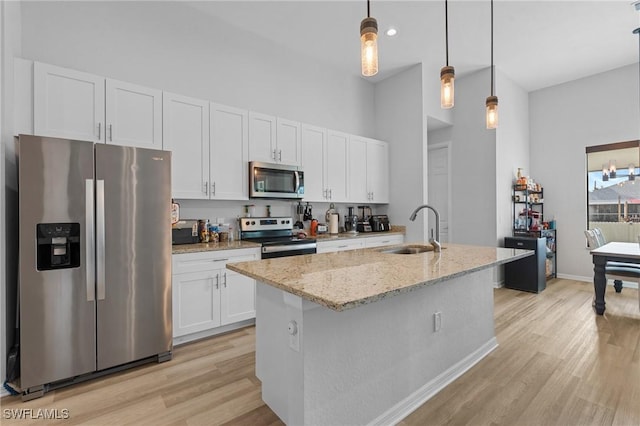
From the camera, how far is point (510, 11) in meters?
3.35

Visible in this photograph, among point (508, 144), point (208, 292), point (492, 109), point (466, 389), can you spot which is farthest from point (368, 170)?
point (466, 389)

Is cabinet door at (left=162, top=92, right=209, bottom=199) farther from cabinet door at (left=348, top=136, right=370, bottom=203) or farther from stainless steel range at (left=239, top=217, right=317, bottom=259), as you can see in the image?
cabinet door at (left=348, top=136, right=370, bottom=203)

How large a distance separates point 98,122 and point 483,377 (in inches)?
141

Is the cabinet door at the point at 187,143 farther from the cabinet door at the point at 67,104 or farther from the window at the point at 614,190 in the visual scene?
the window at the point at 614,190

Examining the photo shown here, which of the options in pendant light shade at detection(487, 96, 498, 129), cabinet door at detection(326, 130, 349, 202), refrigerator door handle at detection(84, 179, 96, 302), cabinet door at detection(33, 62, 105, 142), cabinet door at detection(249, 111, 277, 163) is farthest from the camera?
cabinet door at detection(326, 130, 349, 202)

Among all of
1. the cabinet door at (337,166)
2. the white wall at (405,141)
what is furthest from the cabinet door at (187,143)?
the white wall at (405,141)

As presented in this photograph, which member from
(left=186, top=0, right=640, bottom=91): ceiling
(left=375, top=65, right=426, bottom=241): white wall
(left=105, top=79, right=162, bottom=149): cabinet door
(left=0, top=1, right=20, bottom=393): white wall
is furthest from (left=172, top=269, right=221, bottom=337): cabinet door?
(left=375, top=65, right=426, bottom=241): white wall

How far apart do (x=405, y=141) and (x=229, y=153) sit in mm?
2691

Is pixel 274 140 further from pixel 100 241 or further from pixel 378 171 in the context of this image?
pixel 100 241

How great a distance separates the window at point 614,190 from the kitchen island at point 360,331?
434 cm

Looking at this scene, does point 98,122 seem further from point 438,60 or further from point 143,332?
point 438,60

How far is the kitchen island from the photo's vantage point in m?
1.41

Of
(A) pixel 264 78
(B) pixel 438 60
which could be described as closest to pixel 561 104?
(B) pixel 438 60

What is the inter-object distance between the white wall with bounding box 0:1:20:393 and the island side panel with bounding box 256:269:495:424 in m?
1.68
